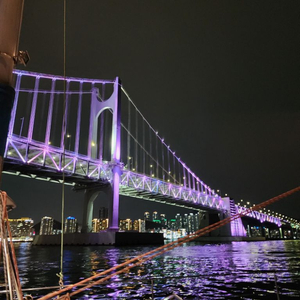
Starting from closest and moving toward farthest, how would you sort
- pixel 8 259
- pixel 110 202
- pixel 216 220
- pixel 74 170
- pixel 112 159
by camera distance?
pixel 8 259 < pixel 74 170 < pixel 110 202 < pixel 112 159 < pixel 216 220

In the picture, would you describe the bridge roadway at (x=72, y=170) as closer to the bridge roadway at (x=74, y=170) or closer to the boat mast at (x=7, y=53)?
the bridge roadway at (x=74, y=170)

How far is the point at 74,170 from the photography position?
35.0 metres

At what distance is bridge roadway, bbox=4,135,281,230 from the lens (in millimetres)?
31000

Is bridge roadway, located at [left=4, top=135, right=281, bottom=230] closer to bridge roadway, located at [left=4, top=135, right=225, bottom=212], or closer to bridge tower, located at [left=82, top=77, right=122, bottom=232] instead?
bridge roadway, located at [left=4, top=135, right=225, bottom=212]

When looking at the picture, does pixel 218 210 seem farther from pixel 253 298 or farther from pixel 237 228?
pixel 253 298

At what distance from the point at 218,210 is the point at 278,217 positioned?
61345 mm

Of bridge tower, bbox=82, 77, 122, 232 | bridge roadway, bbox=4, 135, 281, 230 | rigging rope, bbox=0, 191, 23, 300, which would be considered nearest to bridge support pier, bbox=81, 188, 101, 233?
bridge tower, bbox=82, 77, 122, 232

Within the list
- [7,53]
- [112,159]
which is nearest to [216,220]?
[112,159]

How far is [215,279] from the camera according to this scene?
948 centimetres

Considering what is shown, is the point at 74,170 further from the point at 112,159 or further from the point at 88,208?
the point at 88,208

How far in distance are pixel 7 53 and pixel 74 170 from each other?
3331 centimetres

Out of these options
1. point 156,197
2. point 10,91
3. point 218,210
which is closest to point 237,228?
point 218,210

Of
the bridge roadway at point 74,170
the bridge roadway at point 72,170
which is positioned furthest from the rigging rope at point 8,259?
the bridge roadway at point 74,170

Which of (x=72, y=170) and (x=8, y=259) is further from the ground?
(x=72, y=170)
